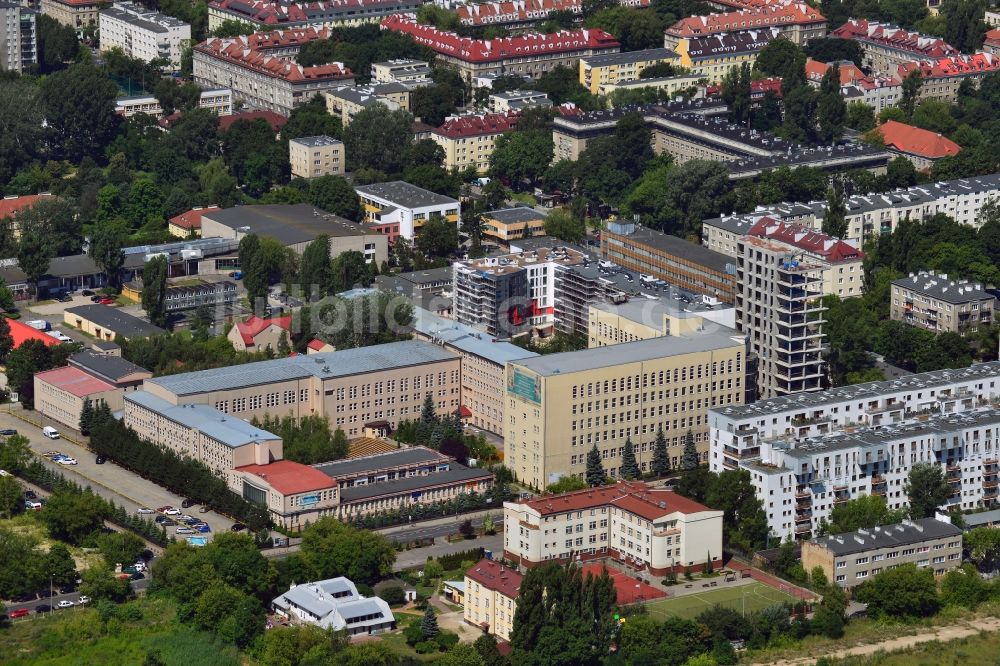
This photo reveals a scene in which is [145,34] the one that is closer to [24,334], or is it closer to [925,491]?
[24,334]

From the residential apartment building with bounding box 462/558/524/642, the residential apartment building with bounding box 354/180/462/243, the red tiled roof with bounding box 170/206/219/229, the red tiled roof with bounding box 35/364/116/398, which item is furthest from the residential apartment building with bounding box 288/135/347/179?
the residential apartment building with bounding box 462/558/524/642

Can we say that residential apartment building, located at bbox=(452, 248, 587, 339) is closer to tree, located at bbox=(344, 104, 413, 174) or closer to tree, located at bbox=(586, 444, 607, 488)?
tree, located at bbox=(586, 444, 607, 488)

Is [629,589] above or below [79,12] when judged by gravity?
below

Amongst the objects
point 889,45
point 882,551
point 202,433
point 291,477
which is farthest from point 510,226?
point 882,551

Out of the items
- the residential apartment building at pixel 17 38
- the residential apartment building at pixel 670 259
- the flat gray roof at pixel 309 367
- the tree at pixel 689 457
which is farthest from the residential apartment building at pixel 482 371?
the residential apartment building at pixel 17 38

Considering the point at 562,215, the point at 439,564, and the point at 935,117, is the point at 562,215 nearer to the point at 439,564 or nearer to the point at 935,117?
the point at 935,117

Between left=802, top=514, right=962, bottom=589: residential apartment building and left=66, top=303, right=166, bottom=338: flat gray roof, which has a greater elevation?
left=66, top=303, right=166, bottom=338: flat gray roof

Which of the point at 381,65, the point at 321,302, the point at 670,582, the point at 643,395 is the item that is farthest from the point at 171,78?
the point at 670,582
